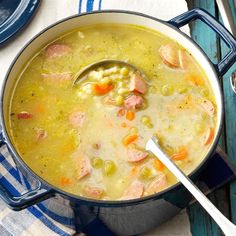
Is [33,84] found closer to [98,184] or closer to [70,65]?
[70,65]

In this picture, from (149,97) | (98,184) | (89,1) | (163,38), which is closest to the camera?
(98,184)

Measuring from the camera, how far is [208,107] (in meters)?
1.82

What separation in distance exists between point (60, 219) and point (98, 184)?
24 cm

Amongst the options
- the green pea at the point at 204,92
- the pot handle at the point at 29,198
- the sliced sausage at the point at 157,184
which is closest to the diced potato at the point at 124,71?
the green pea at the point at 204,92

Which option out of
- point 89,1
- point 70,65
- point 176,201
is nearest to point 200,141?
point 176,201

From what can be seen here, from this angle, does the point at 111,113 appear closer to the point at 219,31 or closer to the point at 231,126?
the point at 219,31

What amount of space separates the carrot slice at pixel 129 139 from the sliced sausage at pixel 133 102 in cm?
9

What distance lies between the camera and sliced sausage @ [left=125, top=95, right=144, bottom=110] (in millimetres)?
1798

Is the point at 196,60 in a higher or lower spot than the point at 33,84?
lower

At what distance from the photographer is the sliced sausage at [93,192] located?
1.66 meters

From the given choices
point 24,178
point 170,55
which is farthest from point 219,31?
point 24,178

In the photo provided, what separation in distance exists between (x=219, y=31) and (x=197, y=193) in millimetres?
525

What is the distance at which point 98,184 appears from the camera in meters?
1.68

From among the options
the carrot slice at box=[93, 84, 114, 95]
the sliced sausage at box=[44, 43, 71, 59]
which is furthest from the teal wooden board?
the sliced sausage at box=[44, 43, 71, 59]
